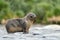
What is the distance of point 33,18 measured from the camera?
16.5 m

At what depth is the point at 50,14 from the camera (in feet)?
111

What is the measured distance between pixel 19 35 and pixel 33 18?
1.21m

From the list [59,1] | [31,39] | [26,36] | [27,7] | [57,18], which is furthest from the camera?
[59,1]

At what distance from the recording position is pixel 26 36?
15.6 meters

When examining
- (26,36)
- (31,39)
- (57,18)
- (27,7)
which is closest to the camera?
(31,39)

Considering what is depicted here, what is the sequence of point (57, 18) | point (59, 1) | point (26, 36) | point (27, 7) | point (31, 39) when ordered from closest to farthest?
1. point (31, 39)
2. point (26, 36)
3. point (57, 18)
4. point (27, 7)
5. point (59, 1)

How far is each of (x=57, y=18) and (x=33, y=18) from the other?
54.3 ft

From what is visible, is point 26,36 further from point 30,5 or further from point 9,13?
point 30,5

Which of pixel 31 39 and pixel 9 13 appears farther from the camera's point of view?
pixel 9 13

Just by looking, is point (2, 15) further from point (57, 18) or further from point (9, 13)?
point (57, 18)

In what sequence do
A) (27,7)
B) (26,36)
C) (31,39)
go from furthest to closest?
1. (27,7)
2. (26,36)
3. (31,39)

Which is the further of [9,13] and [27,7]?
[27,7]

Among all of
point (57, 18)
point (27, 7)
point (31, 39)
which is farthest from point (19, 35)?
point (27, 7)

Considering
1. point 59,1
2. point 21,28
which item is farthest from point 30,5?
point 21,28
